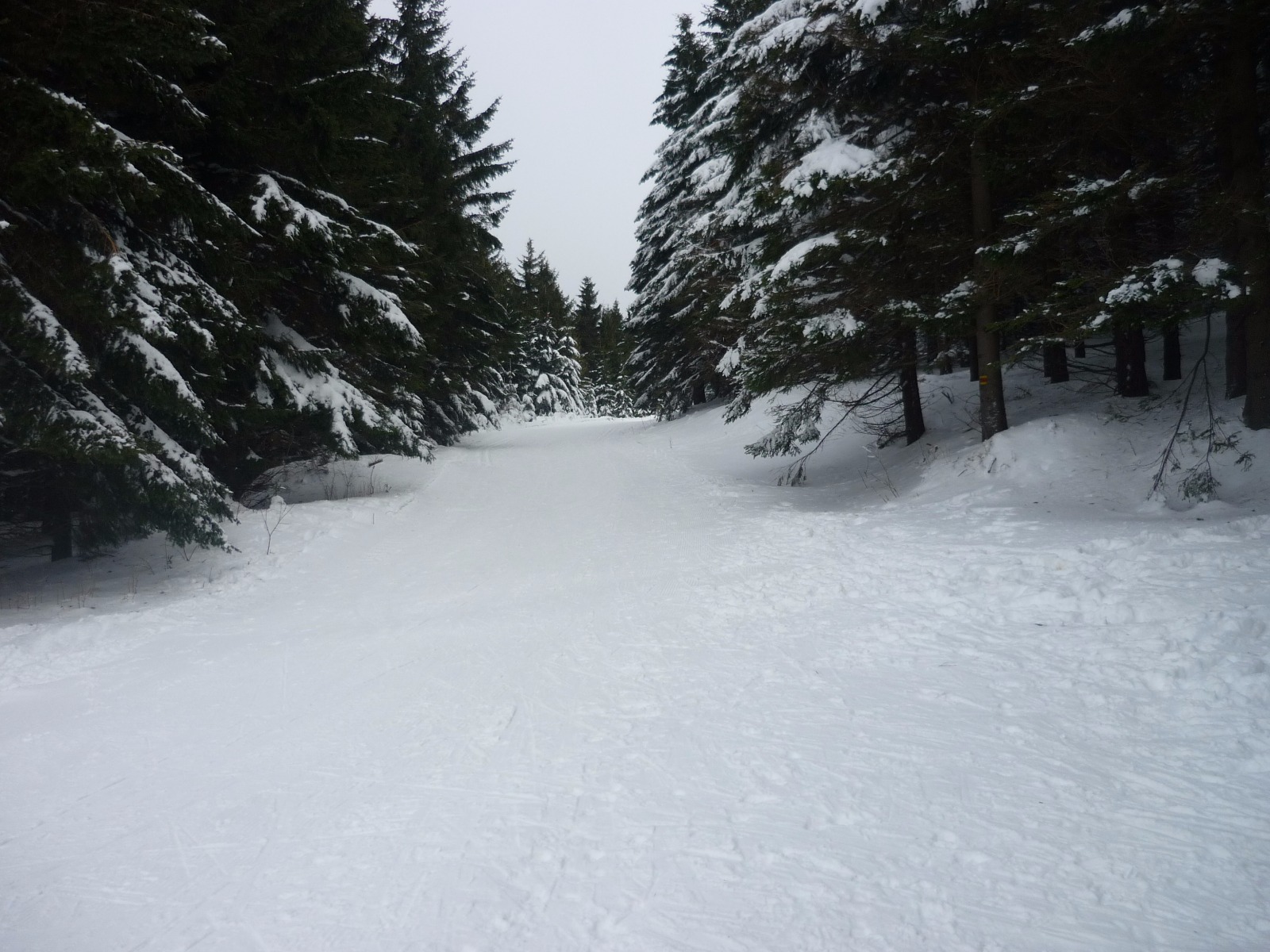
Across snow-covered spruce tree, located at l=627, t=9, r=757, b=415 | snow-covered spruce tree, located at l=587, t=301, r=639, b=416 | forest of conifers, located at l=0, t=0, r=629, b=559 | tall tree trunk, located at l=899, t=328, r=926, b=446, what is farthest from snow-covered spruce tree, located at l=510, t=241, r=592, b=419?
tall tree trunk, located at l=899, t=328, r=926, b=446

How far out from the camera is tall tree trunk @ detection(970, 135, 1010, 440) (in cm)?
827

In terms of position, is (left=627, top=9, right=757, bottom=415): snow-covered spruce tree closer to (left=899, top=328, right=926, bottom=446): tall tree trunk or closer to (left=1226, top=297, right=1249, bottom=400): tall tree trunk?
(left=899, top=328, right=926, bottom=446): tall tree trunk

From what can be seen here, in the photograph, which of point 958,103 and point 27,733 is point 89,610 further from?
point 958,103

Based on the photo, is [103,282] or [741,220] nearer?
[103,282]

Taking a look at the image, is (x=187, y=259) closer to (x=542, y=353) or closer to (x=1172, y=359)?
(x=1172, y=359)

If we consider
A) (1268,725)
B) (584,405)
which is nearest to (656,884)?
(1268,725)

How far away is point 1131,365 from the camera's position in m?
9.23

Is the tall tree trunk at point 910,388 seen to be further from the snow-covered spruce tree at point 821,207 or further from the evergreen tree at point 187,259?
the evergreen tree at point 187,259

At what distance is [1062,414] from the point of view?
9328 millimetres

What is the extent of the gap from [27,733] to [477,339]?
57.2ft

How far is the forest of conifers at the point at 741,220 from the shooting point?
6543mm

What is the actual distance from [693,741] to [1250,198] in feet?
23.0

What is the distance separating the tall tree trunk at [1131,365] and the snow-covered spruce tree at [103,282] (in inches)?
470

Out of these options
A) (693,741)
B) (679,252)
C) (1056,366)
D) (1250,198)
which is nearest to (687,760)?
(693,741)
